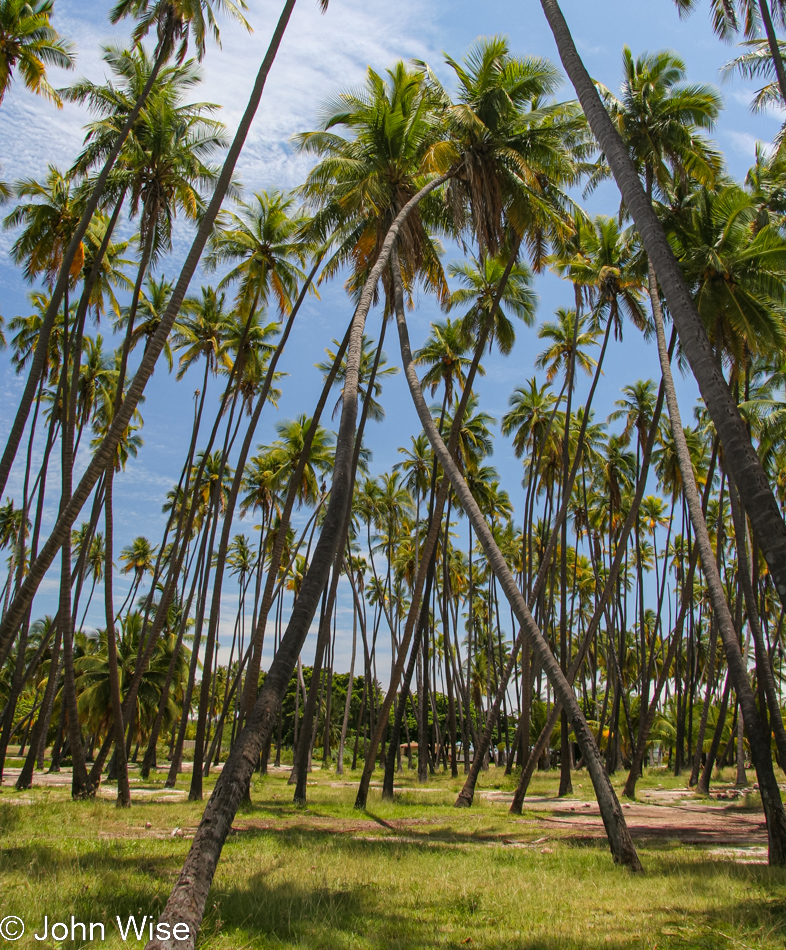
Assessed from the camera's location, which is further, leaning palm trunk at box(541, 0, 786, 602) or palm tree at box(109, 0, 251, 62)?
palm tree at box(109, 0, 251, 62)

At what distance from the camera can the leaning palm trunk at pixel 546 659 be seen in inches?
351

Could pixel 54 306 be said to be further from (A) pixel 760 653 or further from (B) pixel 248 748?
(A) pixel 760 653

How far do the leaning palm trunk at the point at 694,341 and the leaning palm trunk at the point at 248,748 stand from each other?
13.3 feet

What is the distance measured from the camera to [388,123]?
578 inches

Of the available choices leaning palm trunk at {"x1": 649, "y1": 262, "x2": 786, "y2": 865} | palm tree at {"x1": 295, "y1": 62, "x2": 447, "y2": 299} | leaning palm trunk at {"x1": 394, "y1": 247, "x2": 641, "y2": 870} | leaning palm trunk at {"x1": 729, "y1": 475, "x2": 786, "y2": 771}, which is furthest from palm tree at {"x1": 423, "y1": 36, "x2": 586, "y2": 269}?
leaning palm trunk at {"x1": 729, "y1": 475, "x2": 786, "y2": 771}

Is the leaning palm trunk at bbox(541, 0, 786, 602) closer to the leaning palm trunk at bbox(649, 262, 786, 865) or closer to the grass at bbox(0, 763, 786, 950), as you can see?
the grass at bbox(0, 763, 786, 950)

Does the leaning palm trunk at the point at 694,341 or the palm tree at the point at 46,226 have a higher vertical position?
the palm tree at the point at 46,226

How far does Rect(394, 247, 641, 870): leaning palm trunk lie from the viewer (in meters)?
8.91

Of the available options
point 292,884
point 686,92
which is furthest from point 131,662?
point 686,92

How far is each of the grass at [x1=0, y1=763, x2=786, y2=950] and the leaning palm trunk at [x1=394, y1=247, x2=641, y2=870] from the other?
47 cm

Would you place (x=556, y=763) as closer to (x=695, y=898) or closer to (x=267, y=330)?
(x=267, y=330)

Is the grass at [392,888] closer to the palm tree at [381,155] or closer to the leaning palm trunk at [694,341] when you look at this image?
the leaning palm trunk at [694,341]

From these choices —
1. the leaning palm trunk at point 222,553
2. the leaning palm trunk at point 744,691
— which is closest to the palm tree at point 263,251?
the leaning palm trunk at point 222,553

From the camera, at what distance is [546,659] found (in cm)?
974
